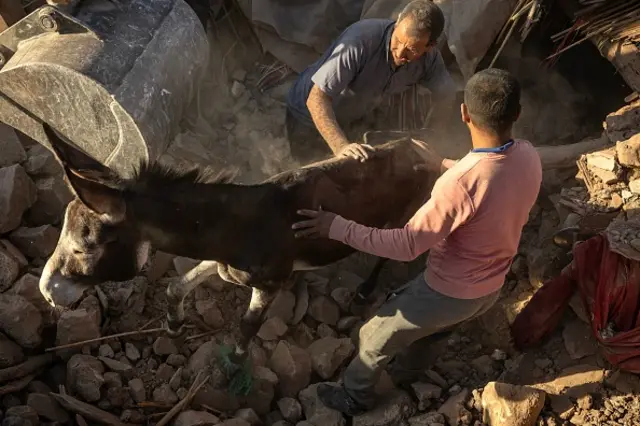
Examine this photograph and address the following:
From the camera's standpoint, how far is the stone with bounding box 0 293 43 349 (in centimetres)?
390

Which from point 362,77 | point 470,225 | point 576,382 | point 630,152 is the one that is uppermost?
point 470,225

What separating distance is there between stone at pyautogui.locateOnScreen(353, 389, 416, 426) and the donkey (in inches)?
37.3

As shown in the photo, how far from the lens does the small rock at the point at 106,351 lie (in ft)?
13.4

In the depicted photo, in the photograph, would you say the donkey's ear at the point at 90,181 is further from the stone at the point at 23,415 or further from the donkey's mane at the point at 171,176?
the stone at the point at 23,415

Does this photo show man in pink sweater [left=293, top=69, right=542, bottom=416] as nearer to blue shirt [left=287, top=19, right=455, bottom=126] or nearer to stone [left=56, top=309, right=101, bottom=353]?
blue shirt [left=287, top=19, right=455, bottom=126]

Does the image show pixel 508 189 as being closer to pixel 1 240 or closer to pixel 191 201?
pixel 191 201

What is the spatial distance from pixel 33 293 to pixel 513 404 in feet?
10.6

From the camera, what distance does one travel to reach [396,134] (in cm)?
457

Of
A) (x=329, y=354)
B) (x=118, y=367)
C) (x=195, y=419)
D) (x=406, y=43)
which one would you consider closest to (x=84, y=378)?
(x=118, y=367)

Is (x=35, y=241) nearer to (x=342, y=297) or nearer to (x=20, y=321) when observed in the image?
(x=20, y=321)

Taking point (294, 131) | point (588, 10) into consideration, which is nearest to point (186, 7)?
point (294, 131)

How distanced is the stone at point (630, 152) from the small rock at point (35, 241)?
4267mm

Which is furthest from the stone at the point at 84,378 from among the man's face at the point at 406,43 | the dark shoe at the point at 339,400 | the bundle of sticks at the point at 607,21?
the bundle of sticks at the point at 607,21

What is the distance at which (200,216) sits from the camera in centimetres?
351
